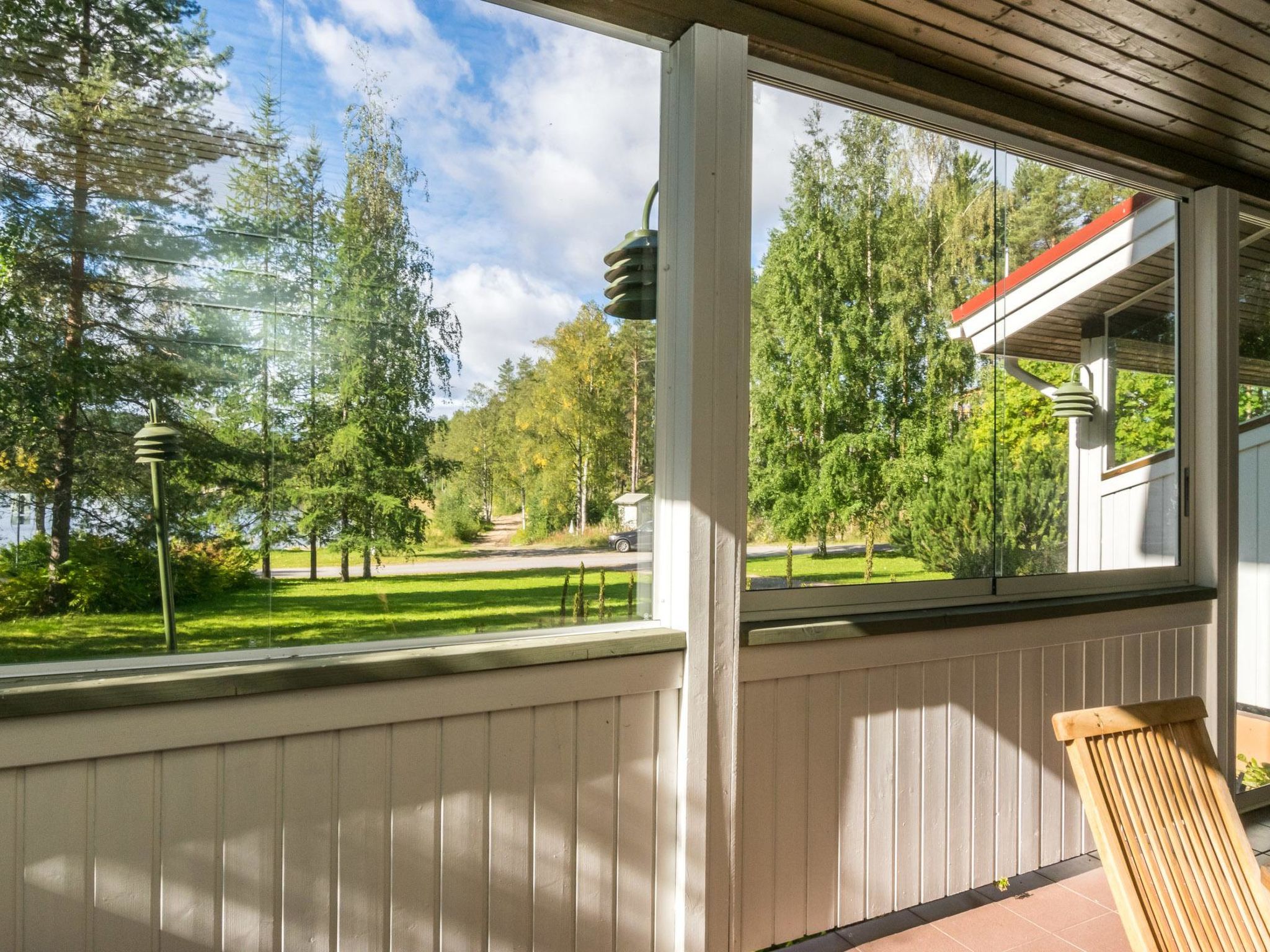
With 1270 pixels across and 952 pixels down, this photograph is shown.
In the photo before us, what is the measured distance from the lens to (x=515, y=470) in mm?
1965

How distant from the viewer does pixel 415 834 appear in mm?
1759

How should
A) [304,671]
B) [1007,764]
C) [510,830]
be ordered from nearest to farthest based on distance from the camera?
1. [304,671]
2. [510,830]
3. [1007,764]

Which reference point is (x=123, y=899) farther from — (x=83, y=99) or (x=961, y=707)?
(x=961, y=707)

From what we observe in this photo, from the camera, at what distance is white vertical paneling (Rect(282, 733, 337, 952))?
5.40 ft

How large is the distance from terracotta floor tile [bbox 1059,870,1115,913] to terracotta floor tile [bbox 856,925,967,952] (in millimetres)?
619

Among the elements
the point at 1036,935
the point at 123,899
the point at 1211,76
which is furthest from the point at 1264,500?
the point at 123,899

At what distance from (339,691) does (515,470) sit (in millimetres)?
646

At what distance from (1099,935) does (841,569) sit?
141 centimetres

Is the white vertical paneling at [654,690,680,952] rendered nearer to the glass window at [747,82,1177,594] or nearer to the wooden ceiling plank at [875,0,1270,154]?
the glass window at [747,82,1177,594]

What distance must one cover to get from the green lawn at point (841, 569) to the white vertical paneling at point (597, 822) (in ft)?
1.98

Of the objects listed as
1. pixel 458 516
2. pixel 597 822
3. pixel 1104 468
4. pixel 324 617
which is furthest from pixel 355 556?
pixel 1104 468

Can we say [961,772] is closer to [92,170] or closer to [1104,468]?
[1104,468]

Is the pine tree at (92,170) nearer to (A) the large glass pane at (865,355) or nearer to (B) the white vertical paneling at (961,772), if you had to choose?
(A) the large glass pane at (865,355)

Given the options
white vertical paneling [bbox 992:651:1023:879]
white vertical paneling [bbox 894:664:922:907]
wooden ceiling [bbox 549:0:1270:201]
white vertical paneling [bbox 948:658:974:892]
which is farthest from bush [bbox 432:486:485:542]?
white vertical paneling [bbox 992:651:1023:879]
